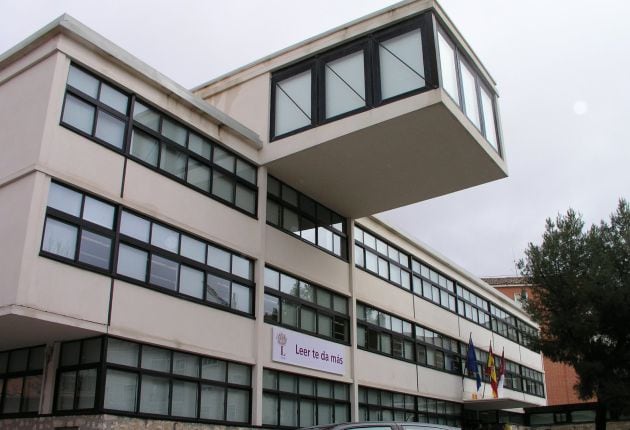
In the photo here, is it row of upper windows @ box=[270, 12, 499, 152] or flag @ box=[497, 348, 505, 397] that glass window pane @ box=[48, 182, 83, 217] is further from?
flag @ box=[497, 348, 505, 397]

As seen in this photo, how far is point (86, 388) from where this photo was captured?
1286cm

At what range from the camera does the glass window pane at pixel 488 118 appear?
1853 cm

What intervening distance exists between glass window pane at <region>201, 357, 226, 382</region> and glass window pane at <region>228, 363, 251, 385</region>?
24 centimetres

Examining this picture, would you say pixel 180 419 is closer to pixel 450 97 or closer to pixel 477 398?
pixel 450 97

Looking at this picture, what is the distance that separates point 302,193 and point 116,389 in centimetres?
855

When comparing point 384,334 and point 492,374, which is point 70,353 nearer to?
point 384,334

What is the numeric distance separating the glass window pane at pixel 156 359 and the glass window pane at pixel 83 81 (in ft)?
17.0

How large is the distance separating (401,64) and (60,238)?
8.77 m

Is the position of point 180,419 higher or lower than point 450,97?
lower

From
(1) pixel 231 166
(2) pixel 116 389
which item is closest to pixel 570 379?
(1) pixel 231 166

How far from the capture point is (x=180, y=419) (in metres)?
14.0

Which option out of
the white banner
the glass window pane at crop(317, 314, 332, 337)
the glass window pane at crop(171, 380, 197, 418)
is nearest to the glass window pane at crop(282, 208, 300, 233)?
the glass window pane at crop(317, 314, 332, 337)

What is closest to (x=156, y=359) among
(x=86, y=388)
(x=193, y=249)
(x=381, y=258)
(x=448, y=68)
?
(x=86, y=388)

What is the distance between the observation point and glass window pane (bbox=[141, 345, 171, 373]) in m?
13.7
